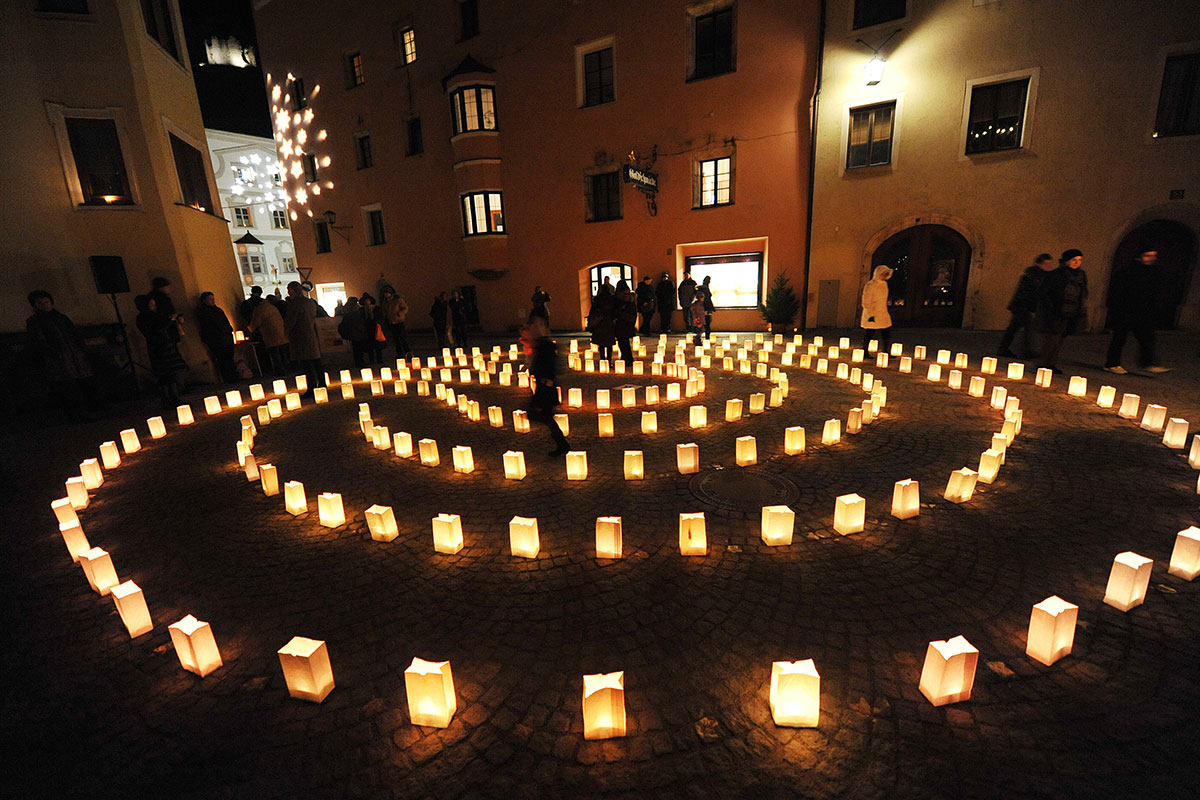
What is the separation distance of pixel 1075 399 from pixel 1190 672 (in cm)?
616

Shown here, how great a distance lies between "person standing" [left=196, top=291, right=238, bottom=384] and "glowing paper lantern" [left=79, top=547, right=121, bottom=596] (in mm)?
8616

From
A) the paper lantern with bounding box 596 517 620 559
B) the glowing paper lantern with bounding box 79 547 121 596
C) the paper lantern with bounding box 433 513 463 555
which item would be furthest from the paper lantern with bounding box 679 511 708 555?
the glowing paper lantern with bounding box 79 547 121 596

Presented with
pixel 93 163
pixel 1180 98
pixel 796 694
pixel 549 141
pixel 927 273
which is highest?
pixel 549 141

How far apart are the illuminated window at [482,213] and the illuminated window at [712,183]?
300 inches

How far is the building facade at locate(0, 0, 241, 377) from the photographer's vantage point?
9.42 metres

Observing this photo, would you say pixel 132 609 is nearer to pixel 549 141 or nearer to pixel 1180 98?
pixel 549 141

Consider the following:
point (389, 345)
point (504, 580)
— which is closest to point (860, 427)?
point (504, 580)

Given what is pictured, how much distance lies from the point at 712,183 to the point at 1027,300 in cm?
992

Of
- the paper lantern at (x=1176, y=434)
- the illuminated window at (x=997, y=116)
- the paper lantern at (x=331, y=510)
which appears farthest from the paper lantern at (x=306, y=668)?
the illuminated window at (x=997, y=116)

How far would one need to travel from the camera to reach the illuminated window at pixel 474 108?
18.6 m

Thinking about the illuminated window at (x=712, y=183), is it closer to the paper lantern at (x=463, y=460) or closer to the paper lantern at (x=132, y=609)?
the paper lantern at (x=463, y=460)

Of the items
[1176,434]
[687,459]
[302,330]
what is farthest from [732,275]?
[687,459]

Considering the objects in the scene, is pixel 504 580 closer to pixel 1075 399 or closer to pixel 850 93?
pixel 1075 399

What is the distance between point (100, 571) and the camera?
3.58 m
